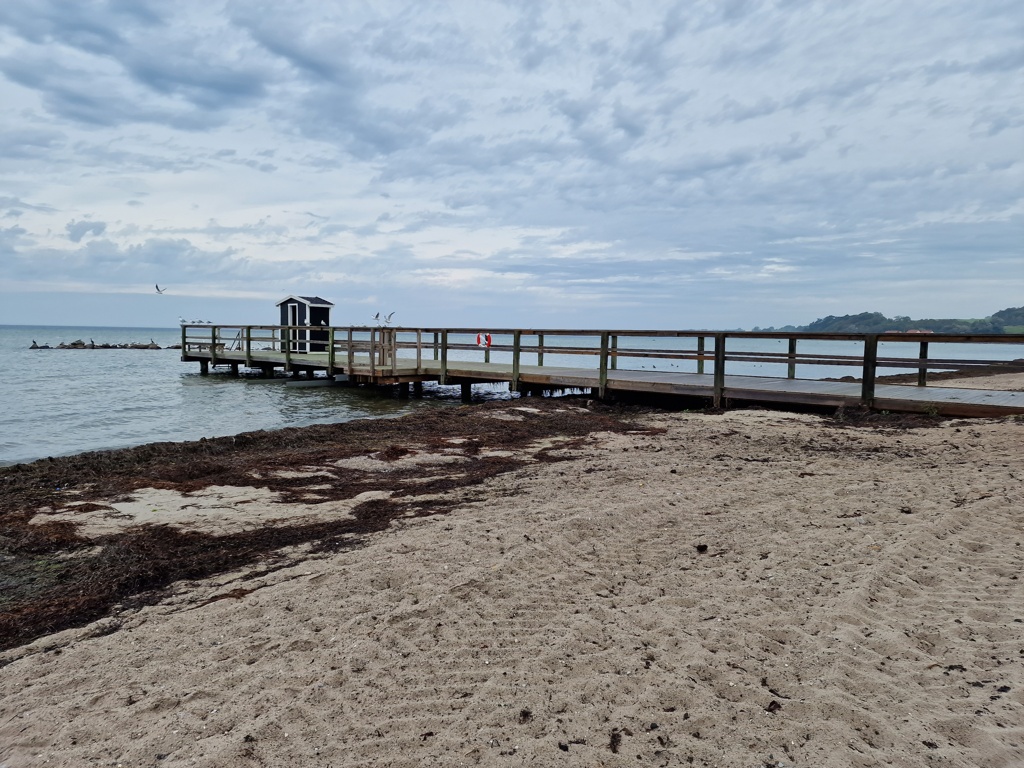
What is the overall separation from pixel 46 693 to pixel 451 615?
1770 millimetres

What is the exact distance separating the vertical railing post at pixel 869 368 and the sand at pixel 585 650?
518 cm

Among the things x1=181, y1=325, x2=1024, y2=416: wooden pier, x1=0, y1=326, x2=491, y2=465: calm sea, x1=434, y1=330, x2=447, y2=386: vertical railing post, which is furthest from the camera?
x1=434, y1=330, x2=447, y2=386: vertical railing post

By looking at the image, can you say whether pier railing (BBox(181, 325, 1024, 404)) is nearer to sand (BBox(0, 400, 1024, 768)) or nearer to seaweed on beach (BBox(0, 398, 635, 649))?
seaweed on beach (BBox(0, 398, 635, 649))

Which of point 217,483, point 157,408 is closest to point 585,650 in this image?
→ point 217,483

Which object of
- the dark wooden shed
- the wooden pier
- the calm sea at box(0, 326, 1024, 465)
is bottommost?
the calm sea at box(0, 326, 1024, 465)

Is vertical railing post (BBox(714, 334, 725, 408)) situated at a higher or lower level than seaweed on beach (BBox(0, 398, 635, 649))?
higher

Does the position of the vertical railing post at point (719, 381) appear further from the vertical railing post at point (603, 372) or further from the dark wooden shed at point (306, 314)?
the dark wooden shed at point (306, 314)

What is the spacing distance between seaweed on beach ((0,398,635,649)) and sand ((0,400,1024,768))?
13.1 inches

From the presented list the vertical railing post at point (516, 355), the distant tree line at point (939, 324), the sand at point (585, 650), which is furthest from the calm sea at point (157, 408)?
the distant tree line at point (939, 324)

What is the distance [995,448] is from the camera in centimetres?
679

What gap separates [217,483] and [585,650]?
510 centimetres

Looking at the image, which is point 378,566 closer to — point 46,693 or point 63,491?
point 46,693

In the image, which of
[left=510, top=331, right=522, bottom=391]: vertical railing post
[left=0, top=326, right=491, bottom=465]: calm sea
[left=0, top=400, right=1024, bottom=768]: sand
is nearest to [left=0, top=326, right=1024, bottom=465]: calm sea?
[left=0, top=326, right=491, bottom=465]: calm sea

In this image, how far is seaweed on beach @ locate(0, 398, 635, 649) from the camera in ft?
12.8
